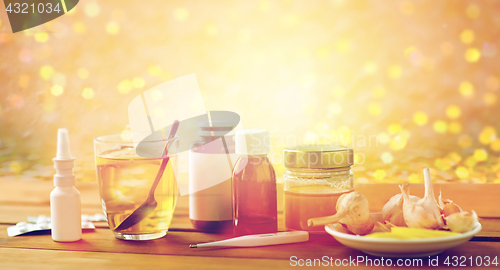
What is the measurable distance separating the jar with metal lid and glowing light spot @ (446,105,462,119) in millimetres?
509

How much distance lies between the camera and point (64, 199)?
2.16 ft

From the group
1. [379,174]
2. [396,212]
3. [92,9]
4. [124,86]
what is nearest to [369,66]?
[379,174]

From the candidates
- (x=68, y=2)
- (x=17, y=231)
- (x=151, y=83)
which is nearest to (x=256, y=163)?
(x=17, y=231)

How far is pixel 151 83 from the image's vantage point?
3.69 ft

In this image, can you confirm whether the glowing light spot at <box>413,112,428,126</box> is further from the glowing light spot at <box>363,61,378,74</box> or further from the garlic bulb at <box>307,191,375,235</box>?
the garlic bulb at <box>307,191,375,235</box>

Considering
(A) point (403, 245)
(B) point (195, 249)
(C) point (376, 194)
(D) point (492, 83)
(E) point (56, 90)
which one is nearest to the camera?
(A) point (403, 245)

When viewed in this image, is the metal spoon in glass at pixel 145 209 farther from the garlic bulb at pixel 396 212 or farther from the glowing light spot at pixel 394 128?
the glowing light spot at pixel 394 128

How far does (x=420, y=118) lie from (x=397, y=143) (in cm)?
8

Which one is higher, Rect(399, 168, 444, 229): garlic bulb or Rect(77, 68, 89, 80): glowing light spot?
Rect(77, 68, 89, 80): glowing light spot

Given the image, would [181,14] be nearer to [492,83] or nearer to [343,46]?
[343,46]

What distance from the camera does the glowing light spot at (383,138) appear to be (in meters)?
1.09

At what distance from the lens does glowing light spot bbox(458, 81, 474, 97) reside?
1.06 metres

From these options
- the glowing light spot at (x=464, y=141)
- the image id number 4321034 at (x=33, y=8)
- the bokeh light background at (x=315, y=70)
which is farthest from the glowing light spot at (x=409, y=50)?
the image id number 4321034 at (x=33, y=8)

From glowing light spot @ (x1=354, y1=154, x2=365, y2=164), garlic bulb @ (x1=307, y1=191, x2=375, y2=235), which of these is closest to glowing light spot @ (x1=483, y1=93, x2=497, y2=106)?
glowing light spot @ (x1=354, y1=154, x2=365, y2=164)
